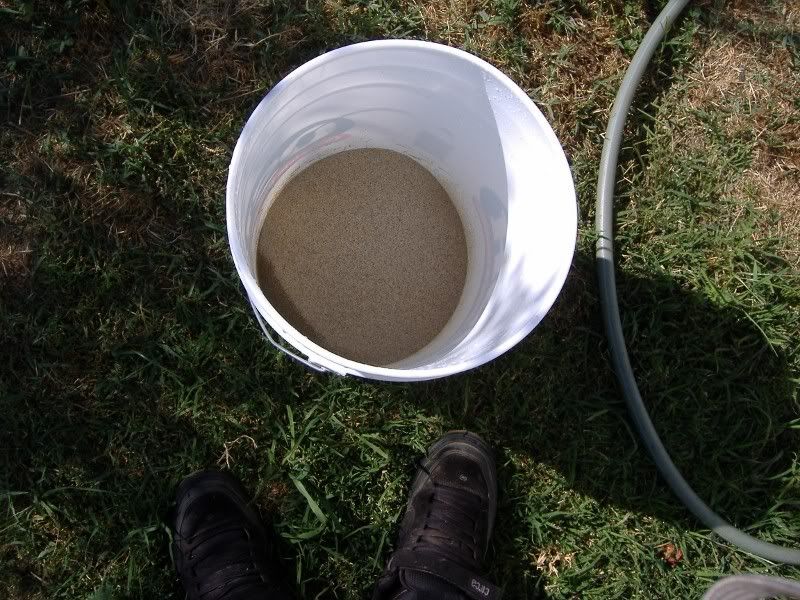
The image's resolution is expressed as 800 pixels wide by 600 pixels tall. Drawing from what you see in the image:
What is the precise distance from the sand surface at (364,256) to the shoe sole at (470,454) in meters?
0.22

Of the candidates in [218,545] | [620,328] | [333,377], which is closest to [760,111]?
[620,328]


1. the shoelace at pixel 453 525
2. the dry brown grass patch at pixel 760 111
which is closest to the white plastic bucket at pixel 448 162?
the shoelace at pixel 453 525

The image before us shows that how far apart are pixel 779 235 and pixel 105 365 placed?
1.46 meters

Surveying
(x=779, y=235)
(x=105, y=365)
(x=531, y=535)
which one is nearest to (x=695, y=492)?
(x=531, y=535)

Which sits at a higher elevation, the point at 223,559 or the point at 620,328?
the point at 620,328

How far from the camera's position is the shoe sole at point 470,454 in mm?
1362

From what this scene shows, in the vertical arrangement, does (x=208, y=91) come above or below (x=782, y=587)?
above

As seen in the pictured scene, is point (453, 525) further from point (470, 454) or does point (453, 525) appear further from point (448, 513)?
point (470, 454)

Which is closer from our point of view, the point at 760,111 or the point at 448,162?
the point at 448,162

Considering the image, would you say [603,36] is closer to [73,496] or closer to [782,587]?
[782,587]

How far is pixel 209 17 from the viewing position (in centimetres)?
135

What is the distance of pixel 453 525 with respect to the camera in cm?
134

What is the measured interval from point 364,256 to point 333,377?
0.25 meters

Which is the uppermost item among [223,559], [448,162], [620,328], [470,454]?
[448,162]
